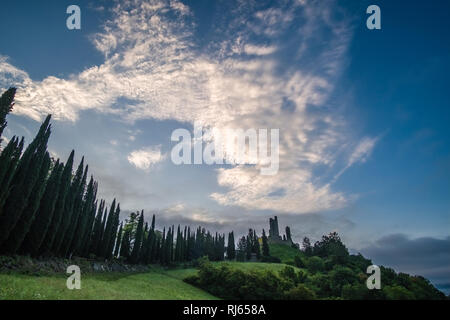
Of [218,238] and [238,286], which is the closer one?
[238,286]

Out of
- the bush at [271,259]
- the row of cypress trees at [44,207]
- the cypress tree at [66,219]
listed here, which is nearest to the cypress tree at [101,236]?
the row of cypress trees at [44,207]

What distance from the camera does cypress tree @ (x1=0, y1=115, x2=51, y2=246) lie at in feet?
58.0

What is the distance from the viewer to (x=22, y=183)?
19.1 meters

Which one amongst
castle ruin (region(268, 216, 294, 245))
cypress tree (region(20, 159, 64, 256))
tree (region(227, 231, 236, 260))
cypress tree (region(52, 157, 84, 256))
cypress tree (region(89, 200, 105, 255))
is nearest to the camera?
cypress tree (region(20, 159, 64, 256))

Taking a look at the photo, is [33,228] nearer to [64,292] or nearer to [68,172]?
[68,172]

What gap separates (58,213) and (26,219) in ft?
13.6

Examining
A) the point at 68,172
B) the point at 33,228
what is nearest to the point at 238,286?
the point at 33,228

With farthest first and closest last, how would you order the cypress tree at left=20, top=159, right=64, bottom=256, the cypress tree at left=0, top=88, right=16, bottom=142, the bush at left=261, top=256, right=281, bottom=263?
the bush at left=261, top=256, right=281, bottom=263, the cypress tree at left=20, top=159, right=64, bottom=256, the cypress tree at left=0, top=88, right=16, bottom=142

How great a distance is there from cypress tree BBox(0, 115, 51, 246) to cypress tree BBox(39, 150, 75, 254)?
14.7 feet

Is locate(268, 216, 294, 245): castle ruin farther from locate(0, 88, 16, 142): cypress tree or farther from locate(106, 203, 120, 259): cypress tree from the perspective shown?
locate(0, 88, 16, 142): cypress tree

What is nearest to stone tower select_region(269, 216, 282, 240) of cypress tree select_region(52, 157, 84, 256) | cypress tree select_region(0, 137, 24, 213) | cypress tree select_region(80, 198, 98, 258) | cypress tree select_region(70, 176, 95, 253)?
Result: cypress tree select_region(80, 198, 98, 258)

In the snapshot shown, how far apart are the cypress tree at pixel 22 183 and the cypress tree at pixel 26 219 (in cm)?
62
